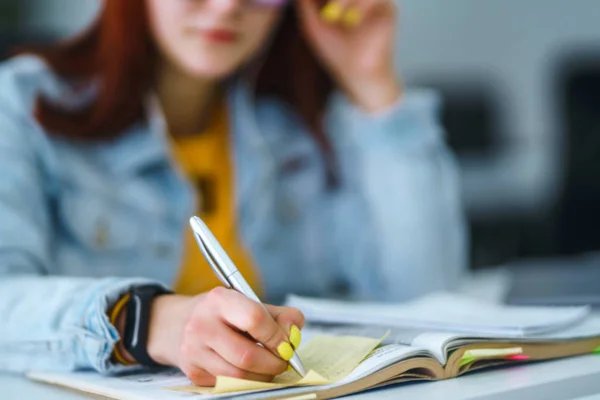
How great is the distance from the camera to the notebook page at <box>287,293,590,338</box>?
26.3 inches

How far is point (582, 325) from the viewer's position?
0.75 metres

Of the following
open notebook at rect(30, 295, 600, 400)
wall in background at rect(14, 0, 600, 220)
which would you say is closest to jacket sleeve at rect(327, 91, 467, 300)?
open notebook at rect(30, 295, 600, 400)

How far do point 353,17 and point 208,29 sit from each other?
0.95ft

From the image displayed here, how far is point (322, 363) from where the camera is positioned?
60 centimetres

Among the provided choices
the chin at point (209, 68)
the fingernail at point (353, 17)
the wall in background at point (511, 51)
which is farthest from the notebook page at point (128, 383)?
the wall in background at point (511, 51)

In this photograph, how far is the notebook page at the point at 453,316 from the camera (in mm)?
668

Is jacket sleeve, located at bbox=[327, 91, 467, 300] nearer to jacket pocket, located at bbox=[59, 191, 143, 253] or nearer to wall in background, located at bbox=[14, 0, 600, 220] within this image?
jacket pocket, located at bbox=[59, 191, 143, 253]

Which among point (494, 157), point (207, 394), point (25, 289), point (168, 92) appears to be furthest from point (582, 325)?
point (494, 157)

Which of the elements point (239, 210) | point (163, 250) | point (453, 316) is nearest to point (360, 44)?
point (239, 210)

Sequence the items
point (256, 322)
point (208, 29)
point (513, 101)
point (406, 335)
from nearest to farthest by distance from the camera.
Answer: point (256, 322), point (406, 335), point (208, 29), point (513, 101)

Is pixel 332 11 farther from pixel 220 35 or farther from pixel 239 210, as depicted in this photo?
pixel 239 210

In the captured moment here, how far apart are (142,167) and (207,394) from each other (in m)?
0.69

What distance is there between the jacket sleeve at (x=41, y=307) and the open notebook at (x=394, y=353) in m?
0.02

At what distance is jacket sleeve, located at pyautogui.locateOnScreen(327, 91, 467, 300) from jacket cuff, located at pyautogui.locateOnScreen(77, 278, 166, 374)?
650mm
